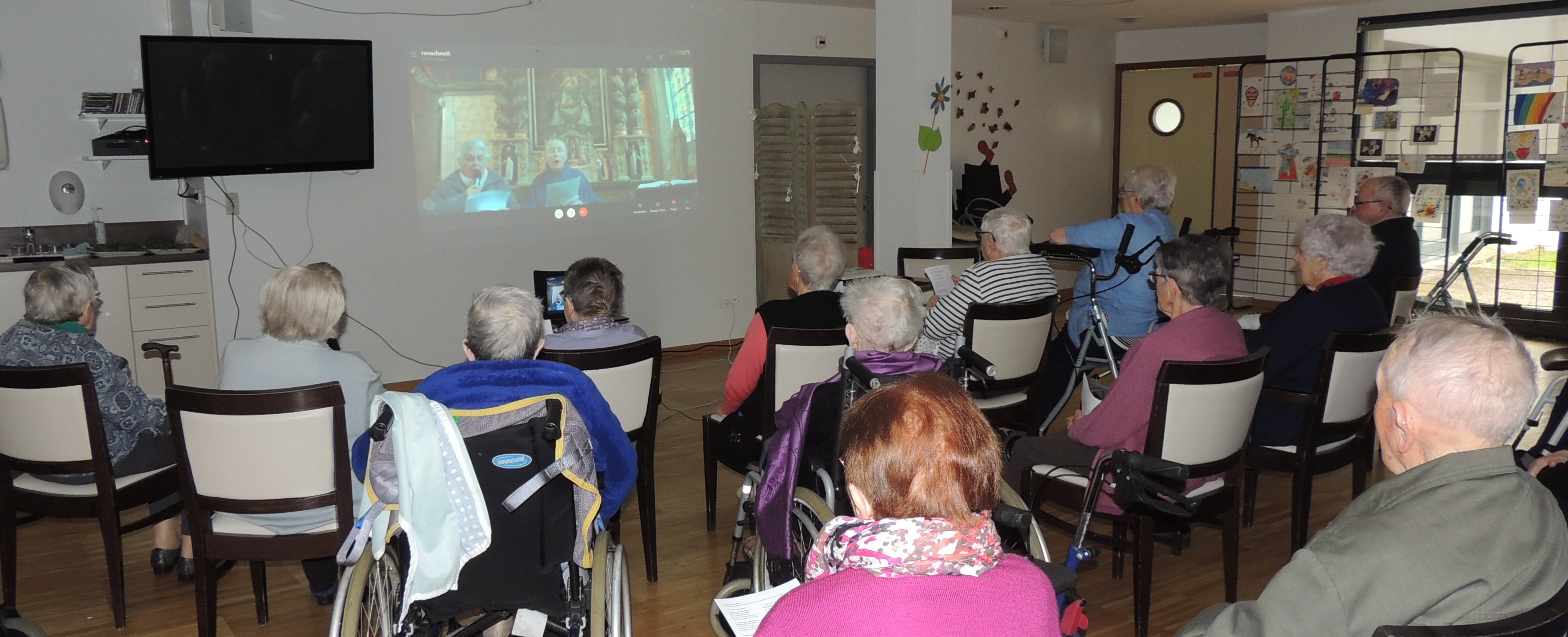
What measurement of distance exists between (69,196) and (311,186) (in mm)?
1177

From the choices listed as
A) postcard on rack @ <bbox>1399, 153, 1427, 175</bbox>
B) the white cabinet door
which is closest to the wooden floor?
the white cabinet door

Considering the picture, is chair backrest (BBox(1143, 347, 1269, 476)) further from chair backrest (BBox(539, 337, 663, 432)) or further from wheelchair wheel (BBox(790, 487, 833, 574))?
chair backrest (BBox(539, 337, 663, 432))

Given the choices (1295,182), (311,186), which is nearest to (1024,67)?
(1295,182)

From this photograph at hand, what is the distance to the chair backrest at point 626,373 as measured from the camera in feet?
10.3

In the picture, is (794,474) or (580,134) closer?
(794,474)

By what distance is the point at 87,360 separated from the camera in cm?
325

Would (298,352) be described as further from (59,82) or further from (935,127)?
(935,127)

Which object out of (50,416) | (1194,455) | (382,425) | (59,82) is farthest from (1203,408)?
(59,82)

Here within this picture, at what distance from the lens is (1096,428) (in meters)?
3.23

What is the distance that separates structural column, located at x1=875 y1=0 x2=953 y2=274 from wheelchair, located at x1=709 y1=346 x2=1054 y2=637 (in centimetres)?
361

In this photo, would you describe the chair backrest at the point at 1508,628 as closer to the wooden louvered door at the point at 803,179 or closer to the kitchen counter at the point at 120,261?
the kitchen counter at the point at 120,261

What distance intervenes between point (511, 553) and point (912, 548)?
1.28 m

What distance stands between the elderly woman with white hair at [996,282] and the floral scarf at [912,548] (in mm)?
2734

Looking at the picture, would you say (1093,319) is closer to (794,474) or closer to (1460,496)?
(794,474)
